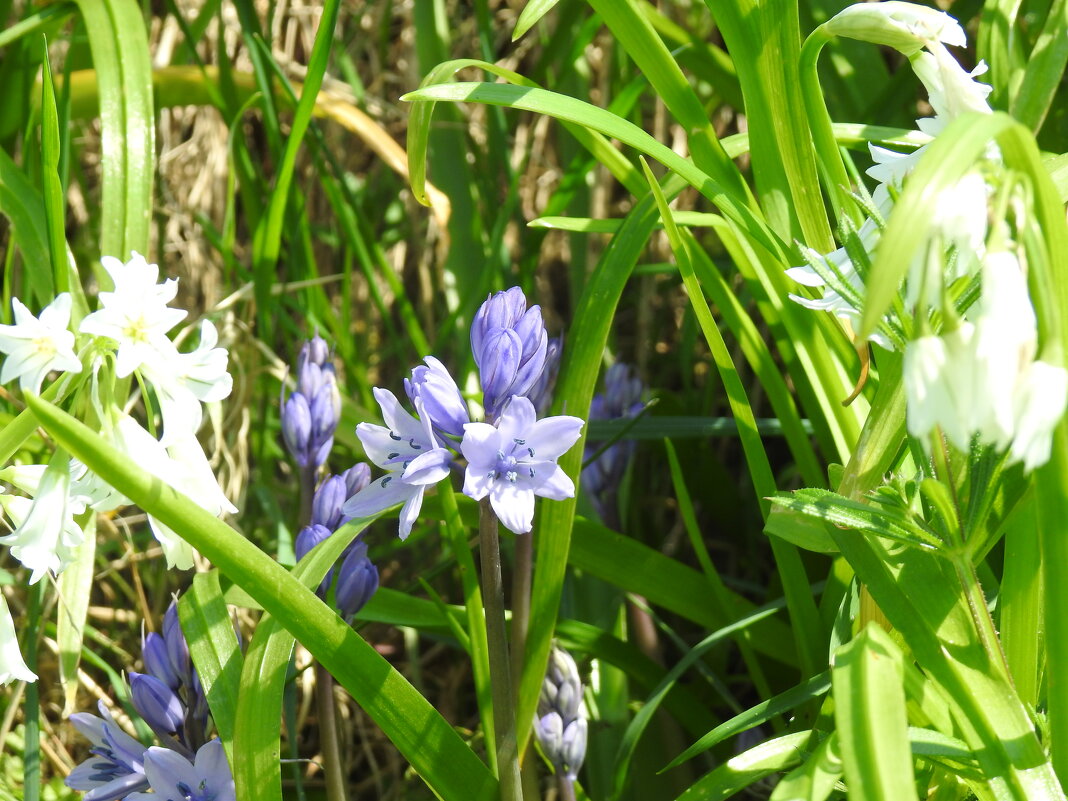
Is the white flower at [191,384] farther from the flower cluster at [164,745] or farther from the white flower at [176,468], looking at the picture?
the flower cluster at [164,745]

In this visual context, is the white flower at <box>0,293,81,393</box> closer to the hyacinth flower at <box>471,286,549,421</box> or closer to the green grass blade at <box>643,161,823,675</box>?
the hyacinth flower at <box>471,286,549,421</box>

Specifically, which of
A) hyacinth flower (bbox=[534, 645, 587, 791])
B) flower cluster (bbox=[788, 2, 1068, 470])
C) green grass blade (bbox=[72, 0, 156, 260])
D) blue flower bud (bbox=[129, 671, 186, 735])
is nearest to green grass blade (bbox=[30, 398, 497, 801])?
hyacinth flower (bbox=[534, 645, 587, 791])

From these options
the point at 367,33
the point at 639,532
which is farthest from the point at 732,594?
the point at 367,33

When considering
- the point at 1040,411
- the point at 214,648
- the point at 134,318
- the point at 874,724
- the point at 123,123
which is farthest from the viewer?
the point at 123,123

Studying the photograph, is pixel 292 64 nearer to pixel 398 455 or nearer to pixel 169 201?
pixel 169 201

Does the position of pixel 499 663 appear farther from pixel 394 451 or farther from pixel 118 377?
pixel 118 377

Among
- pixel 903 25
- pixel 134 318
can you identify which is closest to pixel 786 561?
pixel 903 25
